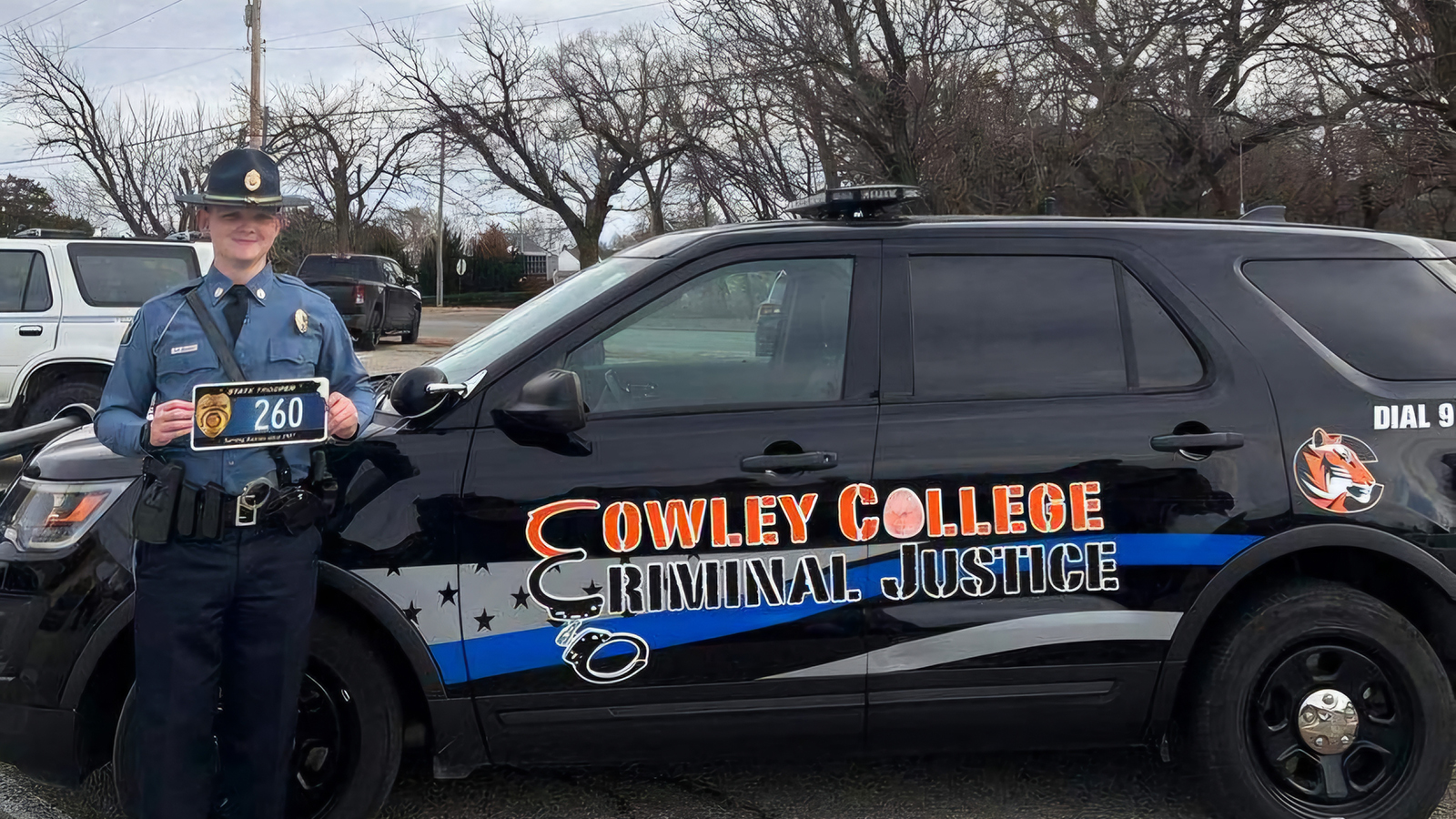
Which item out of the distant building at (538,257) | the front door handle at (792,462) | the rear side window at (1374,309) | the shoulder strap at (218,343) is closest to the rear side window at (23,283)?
the shoulder strap at (218,343)

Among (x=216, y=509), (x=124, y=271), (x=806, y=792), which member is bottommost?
(x=806, y=792)

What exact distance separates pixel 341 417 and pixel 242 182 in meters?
0.58

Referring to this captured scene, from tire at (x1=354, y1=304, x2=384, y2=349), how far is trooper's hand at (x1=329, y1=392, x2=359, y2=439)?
17326 millimetres

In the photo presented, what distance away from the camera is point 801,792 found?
352 cm

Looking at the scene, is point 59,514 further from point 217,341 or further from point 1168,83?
point 1168,83

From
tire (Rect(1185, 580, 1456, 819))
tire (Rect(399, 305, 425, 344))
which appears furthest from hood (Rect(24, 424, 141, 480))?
tire (Rect(399, 305, 425, 344))

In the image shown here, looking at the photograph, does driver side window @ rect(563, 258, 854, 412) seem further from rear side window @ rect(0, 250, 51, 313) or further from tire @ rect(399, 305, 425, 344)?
tire @ rect(399, 305, 425, 344)

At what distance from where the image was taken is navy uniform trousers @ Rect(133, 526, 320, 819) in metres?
2.53

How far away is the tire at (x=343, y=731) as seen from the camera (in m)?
2.93

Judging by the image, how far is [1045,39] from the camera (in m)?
15.9

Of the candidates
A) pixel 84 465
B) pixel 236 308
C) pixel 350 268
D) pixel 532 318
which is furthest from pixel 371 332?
pixel 236 308

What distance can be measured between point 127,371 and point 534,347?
0.99 meters

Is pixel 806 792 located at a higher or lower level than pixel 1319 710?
lower

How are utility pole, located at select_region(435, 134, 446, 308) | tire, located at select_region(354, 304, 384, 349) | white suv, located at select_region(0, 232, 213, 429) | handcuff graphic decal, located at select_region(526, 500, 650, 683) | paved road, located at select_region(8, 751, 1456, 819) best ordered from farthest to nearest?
utility pole, located at select_region(435, 134, 446, 308) < tire, located at select_region(354, 304, 384, 349) < white suv, located at select_region(0, 232, 213, 429) < paved road, located at select_region(8, 751, 1456, 819) < handcuff graphic decal, located at select_region(526, 500, 650, 683)
